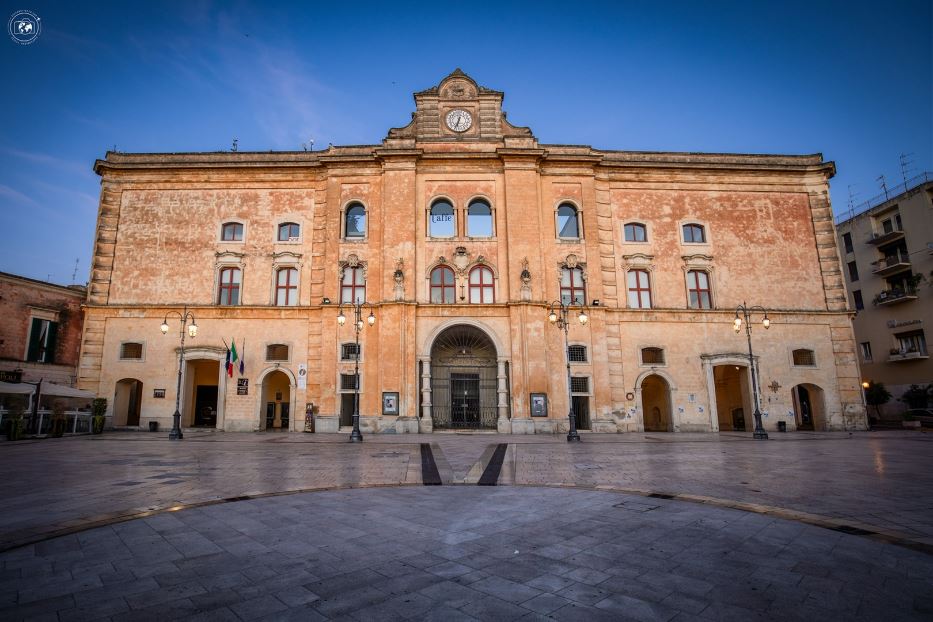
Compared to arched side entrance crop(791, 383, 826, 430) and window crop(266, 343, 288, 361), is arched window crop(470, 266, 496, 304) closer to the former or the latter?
window crop(266, 343, 288, 361)

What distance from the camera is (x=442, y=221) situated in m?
27.4

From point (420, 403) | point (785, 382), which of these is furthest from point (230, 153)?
point (785, 382)

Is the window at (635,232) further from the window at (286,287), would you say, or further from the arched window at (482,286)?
the window at (286,287)

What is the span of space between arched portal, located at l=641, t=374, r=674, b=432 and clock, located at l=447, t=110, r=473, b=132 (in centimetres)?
1866

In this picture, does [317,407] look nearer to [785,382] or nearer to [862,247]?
[785,382]

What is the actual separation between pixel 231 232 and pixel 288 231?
3326 mm

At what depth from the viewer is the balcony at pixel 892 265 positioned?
110 ft

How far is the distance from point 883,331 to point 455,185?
33.6m

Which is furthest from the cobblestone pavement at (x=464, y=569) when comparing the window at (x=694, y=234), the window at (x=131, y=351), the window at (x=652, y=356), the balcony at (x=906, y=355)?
the balcony at (x=906, y=355)

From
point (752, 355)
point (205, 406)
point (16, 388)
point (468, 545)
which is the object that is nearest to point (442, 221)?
point (752, 355)

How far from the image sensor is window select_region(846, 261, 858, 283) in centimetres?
3769

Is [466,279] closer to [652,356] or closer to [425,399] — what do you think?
[425,399]

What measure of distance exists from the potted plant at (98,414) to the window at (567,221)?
2610 centimetres

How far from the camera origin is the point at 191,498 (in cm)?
756
